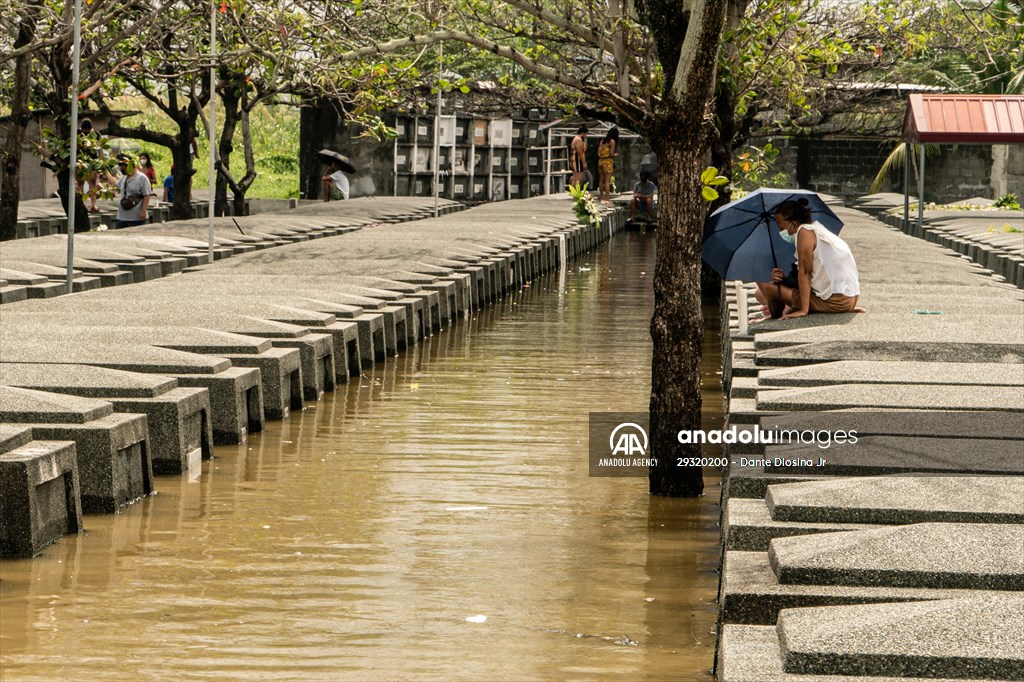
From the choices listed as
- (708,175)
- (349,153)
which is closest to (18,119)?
(708,175)

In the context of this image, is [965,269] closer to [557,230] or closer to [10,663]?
[557,230]

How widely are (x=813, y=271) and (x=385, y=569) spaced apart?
6.21 metres

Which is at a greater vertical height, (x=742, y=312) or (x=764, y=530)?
(x=742, y=312)

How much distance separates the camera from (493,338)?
62.7 ft

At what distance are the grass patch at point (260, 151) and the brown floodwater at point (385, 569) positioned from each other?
154 feet

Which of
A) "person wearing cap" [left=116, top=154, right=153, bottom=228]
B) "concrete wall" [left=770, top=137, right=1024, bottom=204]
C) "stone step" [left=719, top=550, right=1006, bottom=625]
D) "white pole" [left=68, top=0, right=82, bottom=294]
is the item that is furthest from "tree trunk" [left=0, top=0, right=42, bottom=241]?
"concrete wall" [left=770, top=137, right=1024, bottom=204]

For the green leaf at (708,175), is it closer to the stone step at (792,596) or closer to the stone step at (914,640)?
the stone step at (792,596)

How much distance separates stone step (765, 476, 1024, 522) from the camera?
6.80 meters

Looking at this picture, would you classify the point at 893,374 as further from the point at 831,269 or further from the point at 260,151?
the point at 260,151

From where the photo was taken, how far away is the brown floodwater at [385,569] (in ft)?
21.4

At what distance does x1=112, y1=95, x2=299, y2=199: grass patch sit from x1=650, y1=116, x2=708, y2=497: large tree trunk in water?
4836 centimetres

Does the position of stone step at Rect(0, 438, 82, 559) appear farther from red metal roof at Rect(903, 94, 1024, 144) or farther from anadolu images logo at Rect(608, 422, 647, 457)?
red metal roof at Rect(903, 94, 1024, 144)

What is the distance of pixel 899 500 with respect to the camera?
6965mm

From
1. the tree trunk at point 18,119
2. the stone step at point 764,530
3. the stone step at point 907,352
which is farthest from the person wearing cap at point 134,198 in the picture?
the stone step at point 764,530
